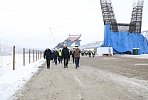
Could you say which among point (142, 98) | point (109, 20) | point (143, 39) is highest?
point (109, 20)

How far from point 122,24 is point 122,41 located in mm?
6750

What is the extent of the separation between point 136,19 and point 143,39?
628cm

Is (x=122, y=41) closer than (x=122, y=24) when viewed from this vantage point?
Yes

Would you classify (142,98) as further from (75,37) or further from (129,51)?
(75,37)

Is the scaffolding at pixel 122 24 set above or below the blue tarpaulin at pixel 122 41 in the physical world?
above

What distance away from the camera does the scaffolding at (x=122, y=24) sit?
75.0 m

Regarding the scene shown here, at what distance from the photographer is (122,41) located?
245 ft

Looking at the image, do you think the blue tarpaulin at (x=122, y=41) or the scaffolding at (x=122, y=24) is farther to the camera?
the scaffolding at (x=122, y=24)

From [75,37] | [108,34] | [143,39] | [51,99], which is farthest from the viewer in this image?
[75,37]

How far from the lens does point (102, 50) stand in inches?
2709

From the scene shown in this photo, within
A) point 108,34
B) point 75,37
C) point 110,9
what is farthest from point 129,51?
point 75,37

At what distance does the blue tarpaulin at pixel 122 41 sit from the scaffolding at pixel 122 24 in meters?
1.76

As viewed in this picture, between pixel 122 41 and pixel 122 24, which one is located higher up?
pixel 122 24

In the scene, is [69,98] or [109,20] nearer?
[69,98]
